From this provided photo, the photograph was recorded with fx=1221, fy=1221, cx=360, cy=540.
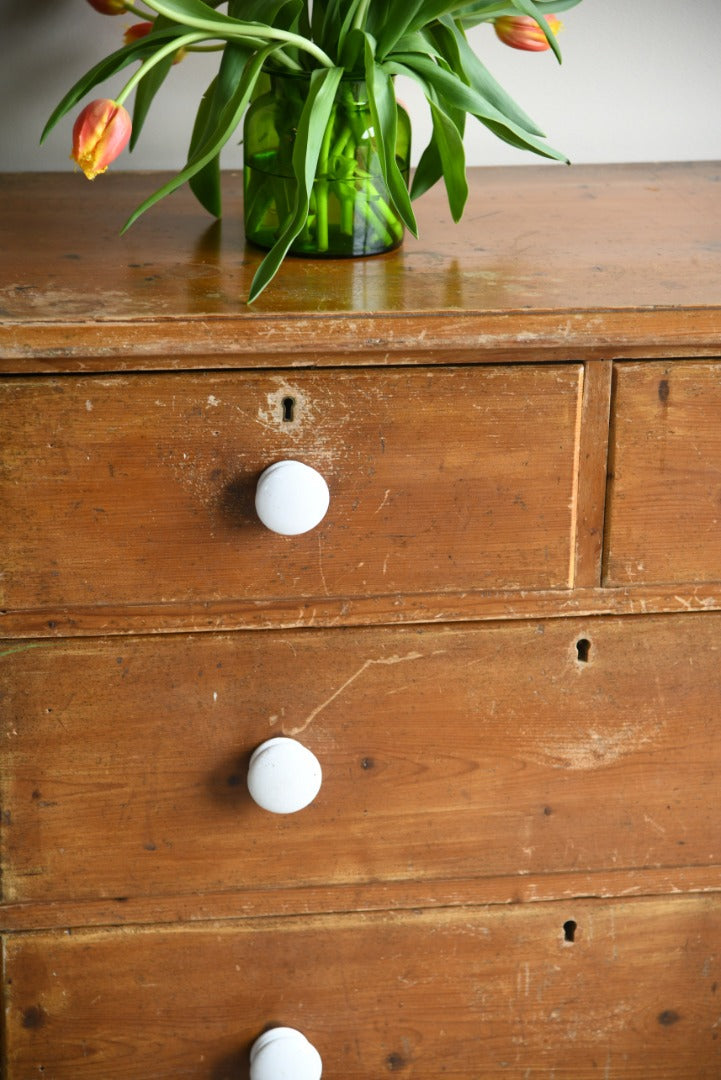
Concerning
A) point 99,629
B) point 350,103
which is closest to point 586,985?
point 99,629

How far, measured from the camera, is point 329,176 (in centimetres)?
98

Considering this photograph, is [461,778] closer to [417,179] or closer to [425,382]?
[425,382]

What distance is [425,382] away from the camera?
91 cm

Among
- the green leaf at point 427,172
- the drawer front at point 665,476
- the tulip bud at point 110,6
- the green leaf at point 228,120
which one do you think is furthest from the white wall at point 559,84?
the drawer front at point 665,476

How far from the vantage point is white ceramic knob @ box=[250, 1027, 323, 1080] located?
1020 millimetres

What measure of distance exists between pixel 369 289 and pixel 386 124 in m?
0.12

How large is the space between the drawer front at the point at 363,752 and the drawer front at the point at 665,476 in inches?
2.3

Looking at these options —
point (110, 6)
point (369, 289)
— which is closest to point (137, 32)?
point (110, 6)

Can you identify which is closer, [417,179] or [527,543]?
[527,543]

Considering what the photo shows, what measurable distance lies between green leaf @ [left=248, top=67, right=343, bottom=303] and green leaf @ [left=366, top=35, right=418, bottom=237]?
3 cm

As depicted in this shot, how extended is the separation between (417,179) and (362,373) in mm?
273

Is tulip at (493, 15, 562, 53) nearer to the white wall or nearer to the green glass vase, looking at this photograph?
the green glass vase

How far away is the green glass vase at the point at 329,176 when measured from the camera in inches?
38.5

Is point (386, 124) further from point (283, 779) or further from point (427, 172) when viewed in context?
point (283, 779)
